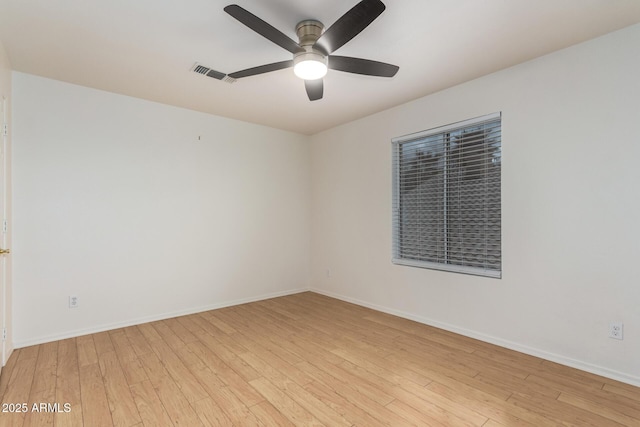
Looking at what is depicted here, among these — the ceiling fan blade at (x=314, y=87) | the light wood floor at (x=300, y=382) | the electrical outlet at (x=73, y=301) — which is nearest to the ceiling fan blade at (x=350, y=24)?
the ceiling fan blade at (x=314, y=87)

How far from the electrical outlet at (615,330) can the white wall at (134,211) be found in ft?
12.4

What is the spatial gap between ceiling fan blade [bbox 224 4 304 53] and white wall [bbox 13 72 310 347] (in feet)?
8.07

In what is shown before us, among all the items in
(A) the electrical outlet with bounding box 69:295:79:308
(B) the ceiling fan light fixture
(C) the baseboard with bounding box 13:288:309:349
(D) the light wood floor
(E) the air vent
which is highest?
(E) the air vent

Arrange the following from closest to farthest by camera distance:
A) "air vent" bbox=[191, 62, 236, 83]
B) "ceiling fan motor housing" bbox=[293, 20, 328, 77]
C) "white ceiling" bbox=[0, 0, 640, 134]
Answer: "white ceiling" bbox=[0, 0, 640, 134] < "ceiling fan motor housing" bbox=[293, 20, 328, 77] < "air vent" bbox=[191, 62, 236, 83]

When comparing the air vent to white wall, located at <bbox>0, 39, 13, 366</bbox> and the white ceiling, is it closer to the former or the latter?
the white ceiling

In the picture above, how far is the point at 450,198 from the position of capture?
343 cm

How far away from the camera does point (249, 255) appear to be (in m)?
4.59

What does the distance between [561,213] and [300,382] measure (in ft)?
8.31

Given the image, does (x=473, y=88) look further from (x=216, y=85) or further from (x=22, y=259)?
(x=22, y=259)

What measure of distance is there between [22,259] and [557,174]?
4.95 meters

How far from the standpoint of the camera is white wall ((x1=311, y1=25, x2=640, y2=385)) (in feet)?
7.63

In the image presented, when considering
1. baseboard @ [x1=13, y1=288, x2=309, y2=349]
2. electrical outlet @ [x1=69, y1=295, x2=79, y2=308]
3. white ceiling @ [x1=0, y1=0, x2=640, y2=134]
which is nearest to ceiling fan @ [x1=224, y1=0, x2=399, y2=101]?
white ceiling @ [x1=0, y1=0, x2=640, y2=134]

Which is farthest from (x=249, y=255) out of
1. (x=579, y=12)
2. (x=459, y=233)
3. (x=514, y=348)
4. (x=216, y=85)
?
(x=579, y=12)

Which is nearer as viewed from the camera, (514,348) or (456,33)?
(456,33)
